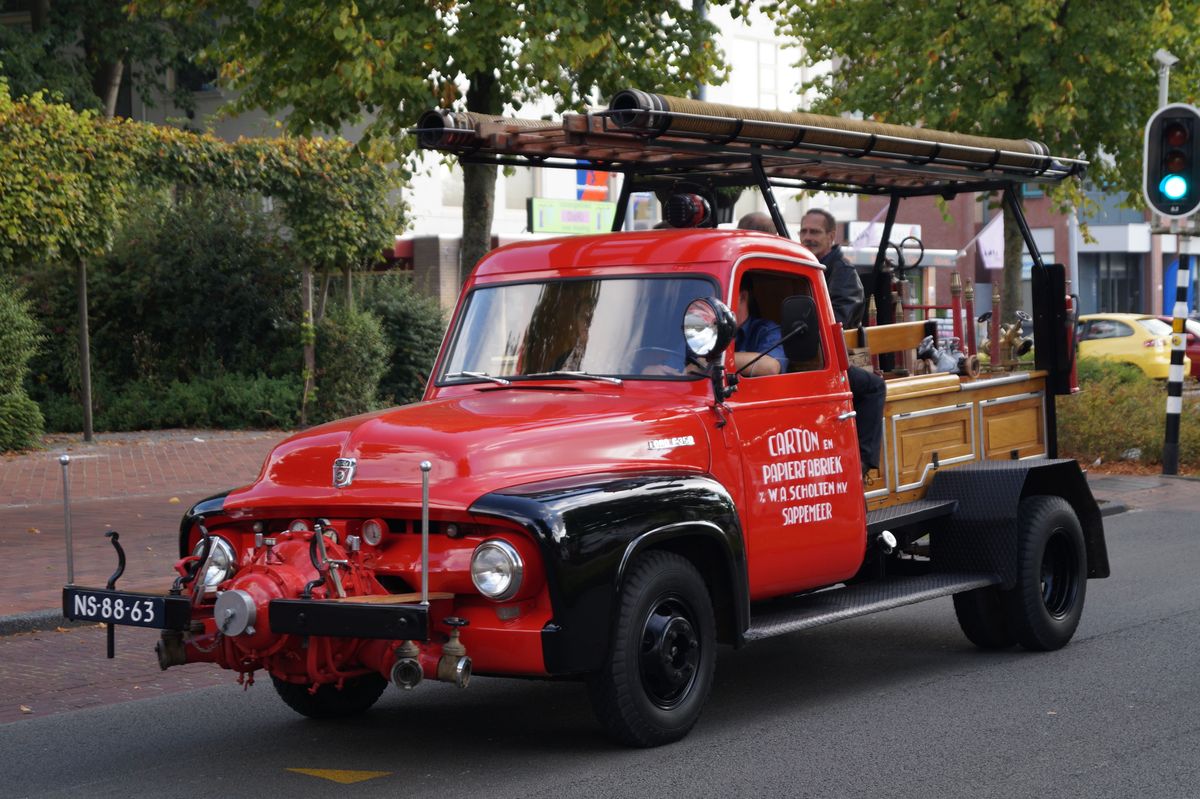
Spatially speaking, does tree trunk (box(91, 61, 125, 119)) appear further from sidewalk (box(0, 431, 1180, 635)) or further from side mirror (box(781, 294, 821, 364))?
side mirror (box(781, 294, 821, 364))

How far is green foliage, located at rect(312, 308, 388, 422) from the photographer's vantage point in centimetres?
2295

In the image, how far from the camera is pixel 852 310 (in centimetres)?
847

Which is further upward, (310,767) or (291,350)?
(291,350)

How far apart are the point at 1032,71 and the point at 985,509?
42.8 ft

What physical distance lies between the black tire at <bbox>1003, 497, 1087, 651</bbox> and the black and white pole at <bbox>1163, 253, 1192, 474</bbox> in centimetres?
941

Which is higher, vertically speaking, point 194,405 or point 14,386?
point 14,386

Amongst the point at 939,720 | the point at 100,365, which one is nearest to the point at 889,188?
the point at 939,720

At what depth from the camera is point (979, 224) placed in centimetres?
6081

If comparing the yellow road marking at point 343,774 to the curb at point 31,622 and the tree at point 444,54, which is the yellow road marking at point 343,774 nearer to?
the curb at point 31,622

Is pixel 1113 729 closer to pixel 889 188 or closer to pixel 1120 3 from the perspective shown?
pixel 889 188

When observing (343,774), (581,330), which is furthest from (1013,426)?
(343,774)

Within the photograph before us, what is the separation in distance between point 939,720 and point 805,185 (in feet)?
12.6

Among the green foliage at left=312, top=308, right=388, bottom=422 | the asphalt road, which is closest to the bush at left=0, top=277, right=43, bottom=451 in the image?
the green foliage at left=312, top=308, right=388, bottom=422

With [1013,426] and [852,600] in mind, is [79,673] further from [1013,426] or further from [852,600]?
[1013,426]
